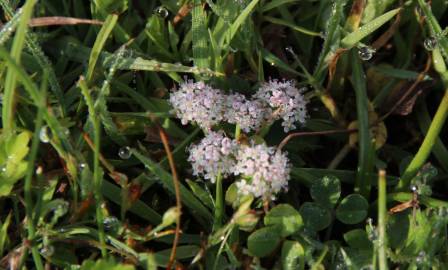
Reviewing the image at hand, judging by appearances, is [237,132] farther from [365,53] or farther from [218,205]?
[365,53]

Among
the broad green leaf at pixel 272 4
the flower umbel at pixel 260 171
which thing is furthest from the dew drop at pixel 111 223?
the broad green leaf at pixel 272 4

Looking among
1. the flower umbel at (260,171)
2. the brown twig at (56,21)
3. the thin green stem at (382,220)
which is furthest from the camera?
the brown twig at (56,21)

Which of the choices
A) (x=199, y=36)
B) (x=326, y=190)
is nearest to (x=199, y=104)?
(x=199, y=36)

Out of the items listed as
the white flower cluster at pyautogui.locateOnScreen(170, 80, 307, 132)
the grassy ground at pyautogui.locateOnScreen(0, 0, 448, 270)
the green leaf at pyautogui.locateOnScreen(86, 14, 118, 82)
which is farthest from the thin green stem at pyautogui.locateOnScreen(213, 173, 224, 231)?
the green leaf at pyautogui.locateOnScreen(86, 14, 118, 82)

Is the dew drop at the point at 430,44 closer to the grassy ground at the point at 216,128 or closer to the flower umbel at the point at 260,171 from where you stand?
the grassy ground at the point at 216,128

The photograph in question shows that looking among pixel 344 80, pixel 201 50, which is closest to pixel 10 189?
pixel 201 50

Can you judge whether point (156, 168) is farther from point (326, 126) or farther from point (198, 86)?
point (326, 126)
